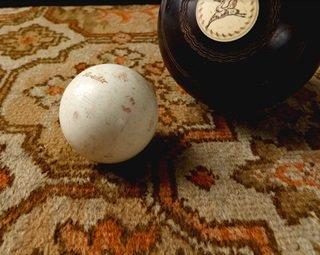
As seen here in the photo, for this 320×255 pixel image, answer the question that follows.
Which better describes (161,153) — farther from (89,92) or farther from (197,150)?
(89,92)

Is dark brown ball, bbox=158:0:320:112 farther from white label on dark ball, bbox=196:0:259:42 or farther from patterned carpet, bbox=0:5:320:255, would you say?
patterned carpet, bbox=0:5:320:255

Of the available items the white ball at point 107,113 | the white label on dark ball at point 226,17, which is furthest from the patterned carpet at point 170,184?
the white label on dark ball at point 226,17

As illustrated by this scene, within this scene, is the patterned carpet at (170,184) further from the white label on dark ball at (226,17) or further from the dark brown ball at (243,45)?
the white label on dark ball at (226,17)

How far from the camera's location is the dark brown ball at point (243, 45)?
0.68 metres

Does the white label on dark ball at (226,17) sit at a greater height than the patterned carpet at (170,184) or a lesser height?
greater

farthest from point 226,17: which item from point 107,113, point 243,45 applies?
point 107,113

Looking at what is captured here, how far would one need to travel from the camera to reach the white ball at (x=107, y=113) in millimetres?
633

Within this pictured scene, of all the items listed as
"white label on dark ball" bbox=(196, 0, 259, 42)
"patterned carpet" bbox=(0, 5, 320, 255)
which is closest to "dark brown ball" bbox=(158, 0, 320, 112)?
"white label on dark ball" bbox=(196, 0, 259, 42)

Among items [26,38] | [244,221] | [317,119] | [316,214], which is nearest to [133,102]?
[244,221]

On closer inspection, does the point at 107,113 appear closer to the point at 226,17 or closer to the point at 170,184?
the point at 170,184

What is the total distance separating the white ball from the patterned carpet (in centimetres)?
10

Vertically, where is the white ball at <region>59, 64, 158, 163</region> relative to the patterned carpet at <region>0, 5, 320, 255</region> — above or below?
above

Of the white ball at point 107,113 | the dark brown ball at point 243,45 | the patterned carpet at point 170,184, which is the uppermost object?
the dark brown ball at point 243,45

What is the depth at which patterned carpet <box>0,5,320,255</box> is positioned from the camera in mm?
616
